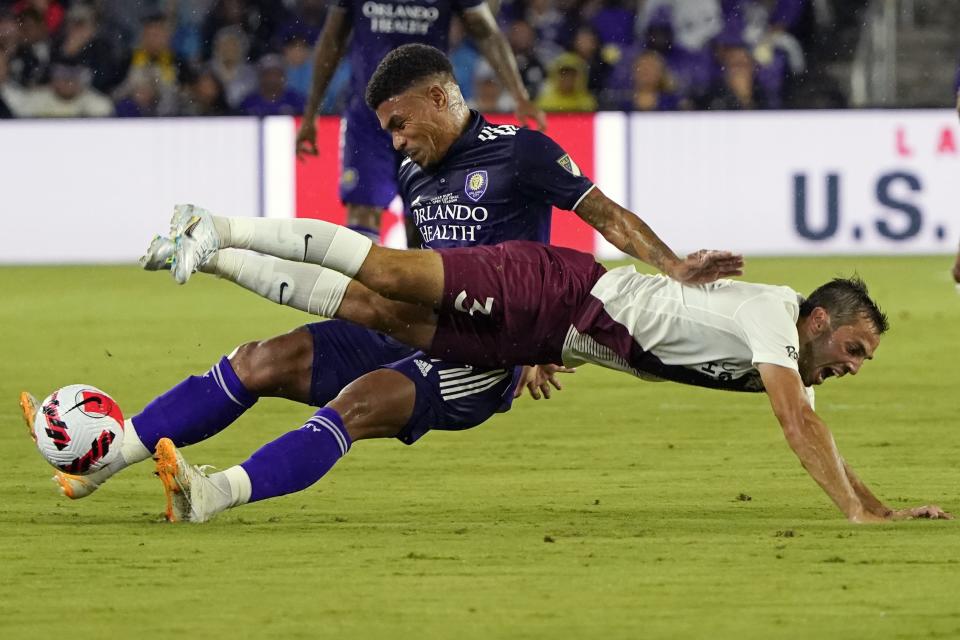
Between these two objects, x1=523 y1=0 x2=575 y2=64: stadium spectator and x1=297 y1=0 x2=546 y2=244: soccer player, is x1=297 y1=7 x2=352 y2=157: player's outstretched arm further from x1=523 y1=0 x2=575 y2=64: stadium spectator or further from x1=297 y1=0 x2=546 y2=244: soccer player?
x1=523 y1=0 x2=575 y2=64: stadium spectator

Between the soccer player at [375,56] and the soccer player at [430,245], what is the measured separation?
315 cm

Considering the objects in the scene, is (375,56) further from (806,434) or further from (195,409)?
(806,434)

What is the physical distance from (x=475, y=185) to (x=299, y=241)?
2.76 feet

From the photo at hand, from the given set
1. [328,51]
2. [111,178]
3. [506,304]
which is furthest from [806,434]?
[111,178]

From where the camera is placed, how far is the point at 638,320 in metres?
6.36

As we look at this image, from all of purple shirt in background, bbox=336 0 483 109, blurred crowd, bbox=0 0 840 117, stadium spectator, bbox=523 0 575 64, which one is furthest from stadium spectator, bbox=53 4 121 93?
purple shirt in background, bbox=336 0 483 109

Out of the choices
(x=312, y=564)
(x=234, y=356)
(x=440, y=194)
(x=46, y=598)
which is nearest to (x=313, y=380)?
(x=234, y=356)

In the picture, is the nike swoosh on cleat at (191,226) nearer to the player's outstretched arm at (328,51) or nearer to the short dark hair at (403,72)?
the short dark hair at (403,72)

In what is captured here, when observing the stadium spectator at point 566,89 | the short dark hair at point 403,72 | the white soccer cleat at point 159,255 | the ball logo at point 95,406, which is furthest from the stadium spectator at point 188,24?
the white soccer cleat at point 159,255

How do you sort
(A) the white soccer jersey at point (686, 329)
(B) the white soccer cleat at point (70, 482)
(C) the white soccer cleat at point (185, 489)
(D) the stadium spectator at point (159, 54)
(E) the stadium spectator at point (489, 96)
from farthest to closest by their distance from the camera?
(D) the stadium spectator at point (159, 54), (E) the stadium spectator at point (489, 96), (B) the white soccer cleat at point (70, 482), (A) the white soccer jersey at point (686, 329), (C) the white soccer cleat at point (185, 489)

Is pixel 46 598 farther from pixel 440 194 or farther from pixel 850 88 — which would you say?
pixel 850 88

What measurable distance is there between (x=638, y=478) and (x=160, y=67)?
12685 millimetres

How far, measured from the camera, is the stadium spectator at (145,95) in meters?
18.2

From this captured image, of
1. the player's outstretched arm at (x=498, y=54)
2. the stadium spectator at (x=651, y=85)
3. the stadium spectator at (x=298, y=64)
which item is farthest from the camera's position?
the stadium spectator at (x=298, y=64)
